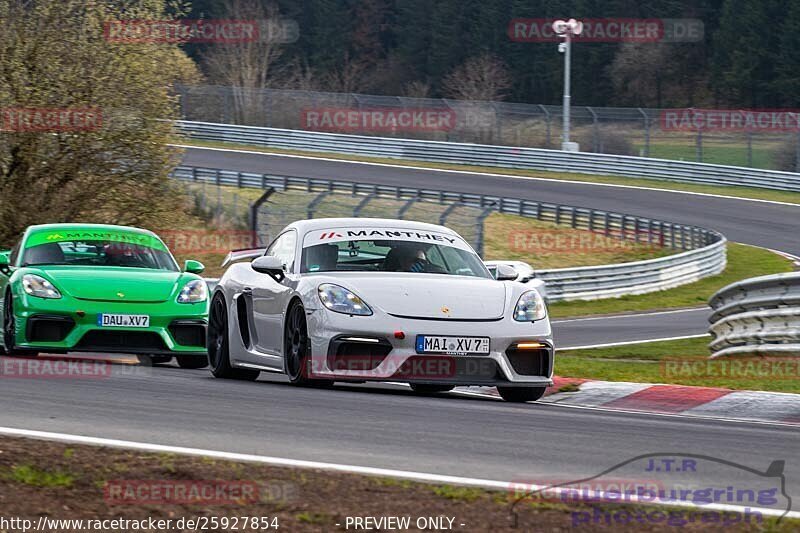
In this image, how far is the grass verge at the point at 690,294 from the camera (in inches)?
1078

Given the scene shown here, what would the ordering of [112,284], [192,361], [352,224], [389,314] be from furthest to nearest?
[192,361]
[112,284]
[352,224]
[389,314]

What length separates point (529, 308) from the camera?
10.1 meters

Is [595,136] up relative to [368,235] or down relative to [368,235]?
down

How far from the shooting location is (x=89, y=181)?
24797mm

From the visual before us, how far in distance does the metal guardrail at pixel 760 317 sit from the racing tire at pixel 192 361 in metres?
5.23

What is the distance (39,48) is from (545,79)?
67.5 m

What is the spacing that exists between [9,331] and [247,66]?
63.8 m

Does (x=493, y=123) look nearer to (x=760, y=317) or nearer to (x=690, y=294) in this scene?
(x=690, y=294)

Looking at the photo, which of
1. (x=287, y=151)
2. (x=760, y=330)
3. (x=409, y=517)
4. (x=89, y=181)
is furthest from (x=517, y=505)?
(x=287, y=151)

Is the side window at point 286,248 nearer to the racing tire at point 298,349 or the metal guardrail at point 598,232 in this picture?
the racing tire at point 298,349

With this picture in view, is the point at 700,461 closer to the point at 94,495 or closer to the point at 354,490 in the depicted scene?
the point at 354,490

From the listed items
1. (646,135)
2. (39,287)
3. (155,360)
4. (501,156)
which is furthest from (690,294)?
(501,156)

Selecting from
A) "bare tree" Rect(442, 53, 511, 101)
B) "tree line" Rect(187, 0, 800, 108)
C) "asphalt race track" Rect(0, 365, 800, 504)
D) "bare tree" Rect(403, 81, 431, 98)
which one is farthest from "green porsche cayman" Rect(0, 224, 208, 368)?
"bare tree" Rect(403, 81, 431, 98)

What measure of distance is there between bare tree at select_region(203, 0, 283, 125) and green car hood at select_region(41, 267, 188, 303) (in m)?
50.0
